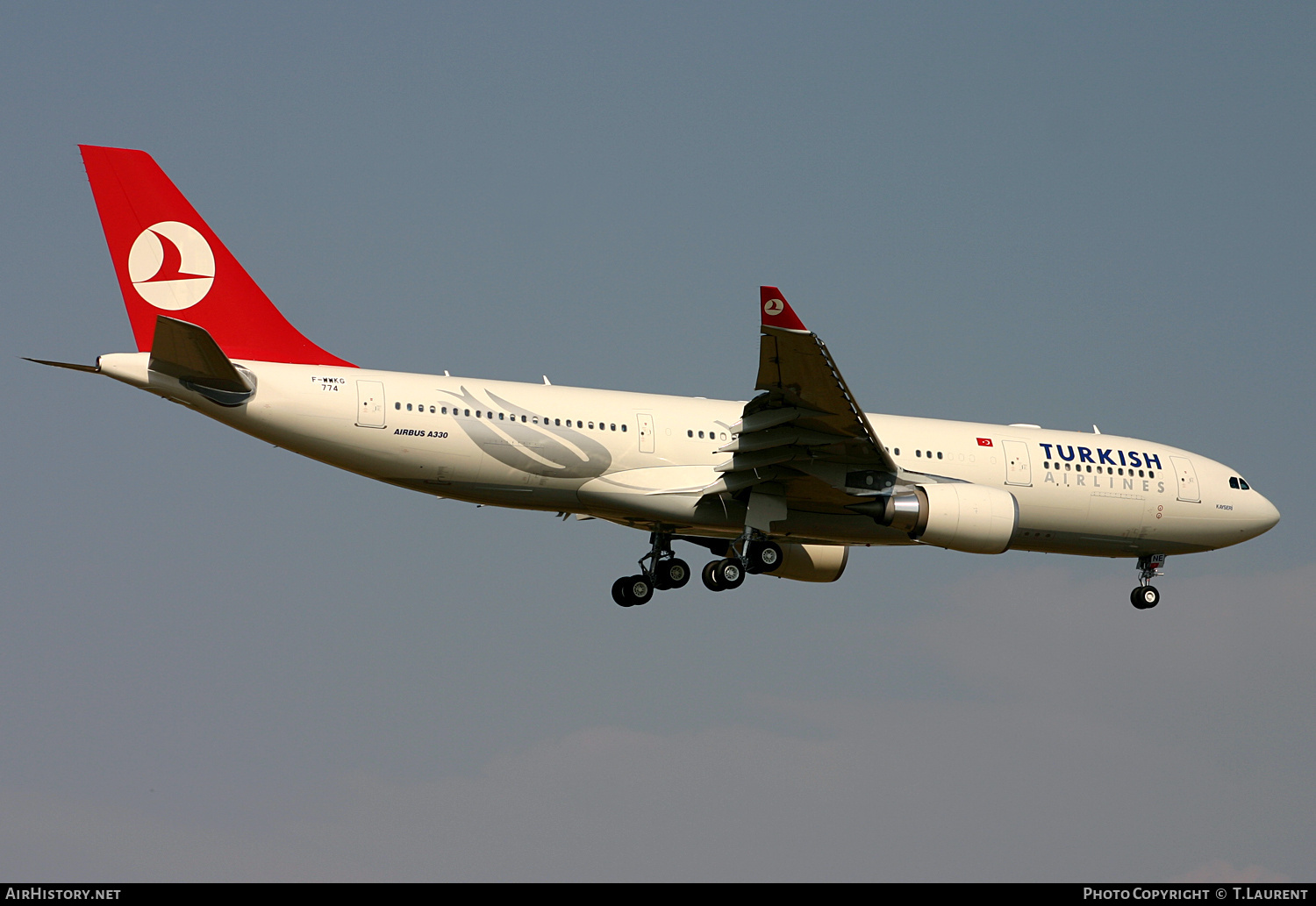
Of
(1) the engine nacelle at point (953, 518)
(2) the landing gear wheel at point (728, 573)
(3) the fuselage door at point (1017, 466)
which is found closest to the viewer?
(1) the engine nacelle at point (953, 518)

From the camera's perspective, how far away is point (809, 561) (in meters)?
33.1

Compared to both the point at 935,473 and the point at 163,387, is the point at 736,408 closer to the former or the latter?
the point at 935,473

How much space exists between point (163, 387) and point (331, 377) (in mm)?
2930

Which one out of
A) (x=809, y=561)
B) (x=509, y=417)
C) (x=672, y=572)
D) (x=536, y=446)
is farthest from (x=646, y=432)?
(x=809, y=561)

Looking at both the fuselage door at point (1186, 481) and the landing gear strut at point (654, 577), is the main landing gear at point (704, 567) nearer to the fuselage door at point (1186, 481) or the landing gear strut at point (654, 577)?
the landing gear strut at point (654, 577)

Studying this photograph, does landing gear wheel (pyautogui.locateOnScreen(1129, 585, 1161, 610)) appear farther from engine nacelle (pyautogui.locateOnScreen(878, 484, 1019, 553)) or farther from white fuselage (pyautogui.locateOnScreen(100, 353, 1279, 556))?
engine nacelle (pyautogui.locateOnScreen(878, 484, 1019, 553))

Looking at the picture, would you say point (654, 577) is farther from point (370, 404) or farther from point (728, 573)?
point (370, 404)

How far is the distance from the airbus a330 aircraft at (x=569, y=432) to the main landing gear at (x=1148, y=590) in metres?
3.40

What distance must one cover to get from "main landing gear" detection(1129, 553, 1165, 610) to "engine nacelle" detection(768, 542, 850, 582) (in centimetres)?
641

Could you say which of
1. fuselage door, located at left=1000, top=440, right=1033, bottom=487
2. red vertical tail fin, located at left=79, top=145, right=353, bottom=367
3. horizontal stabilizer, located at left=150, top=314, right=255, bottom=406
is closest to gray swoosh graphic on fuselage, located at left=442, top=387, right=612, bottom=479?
red vertical tail fin, located at left=79, top=145, right=353, bottom=367

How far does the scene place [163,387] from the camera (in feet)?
82.3

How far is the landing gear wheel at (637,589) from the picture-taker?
3056 cm

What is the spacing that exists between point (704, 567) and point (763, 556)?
1337 millimetres

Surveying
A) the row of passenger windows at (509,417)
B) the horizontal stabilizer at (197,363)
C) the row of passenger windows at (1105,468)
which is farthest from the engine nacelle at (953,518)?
the horizontal stabilizer at (197,363)
